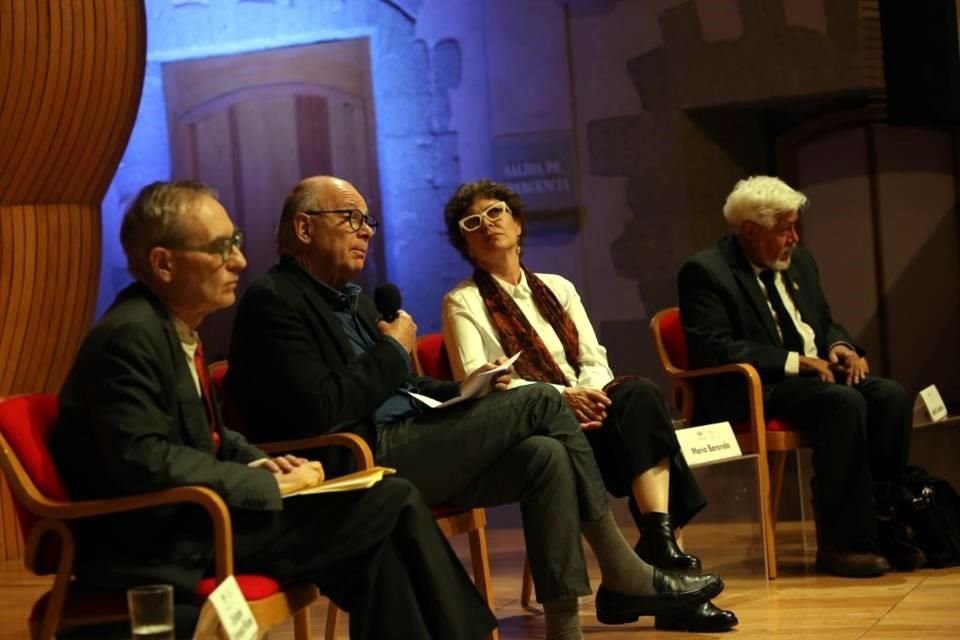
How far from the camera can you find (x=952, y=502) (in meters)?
5.13

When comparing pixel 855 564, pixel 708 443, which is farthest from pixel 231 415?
pixel 855 564

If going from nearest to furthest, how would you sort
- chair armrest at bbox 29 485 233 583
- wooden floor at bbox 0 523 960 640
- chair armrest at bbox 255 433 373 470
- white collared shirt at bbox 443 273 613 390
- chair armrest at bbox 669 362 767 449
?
1. chair armrest at bbox 29 485 233 583
2. chair armrest at bbox 255 433 373 470
3. wooden floor at bbox 0 523 960 640
4. white collared shirt at bbox 443 273 613 390
5. chair armrest at bbox 669 362 767 449

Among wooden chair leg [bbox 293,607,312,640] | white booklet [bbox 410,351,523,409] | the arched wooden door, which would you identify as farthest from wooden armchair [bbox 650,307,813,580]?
the arched wooden door

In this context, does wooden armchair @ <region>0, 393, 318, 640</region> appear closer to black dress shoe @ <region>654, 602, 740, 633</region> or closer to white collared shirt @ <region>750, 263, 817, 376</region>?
black dress shoe @ <region>654, 602, 740, 633</region>

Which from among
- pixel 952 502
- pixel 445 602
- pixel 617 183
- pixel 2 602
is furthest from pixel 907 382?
pixel 445 602

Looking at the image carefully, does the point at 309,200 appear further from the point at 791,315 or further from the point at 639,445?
the point at 791,315

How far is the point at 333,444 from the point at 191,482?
0.80 meters

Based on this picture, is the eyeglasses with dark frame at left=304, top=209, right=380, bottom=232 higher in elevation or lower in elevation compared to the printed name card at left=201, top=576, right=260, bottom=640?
higher

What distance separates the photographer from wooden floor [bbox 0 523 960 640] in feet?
13.4

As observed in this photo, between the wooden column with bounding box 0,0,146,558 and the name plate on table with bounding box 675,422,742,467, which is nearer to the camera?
the name plate on table with bounding box 675,422,742,467

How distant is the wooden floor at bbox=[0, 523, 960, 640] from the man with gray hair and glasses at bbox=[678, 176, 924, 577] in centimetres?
17

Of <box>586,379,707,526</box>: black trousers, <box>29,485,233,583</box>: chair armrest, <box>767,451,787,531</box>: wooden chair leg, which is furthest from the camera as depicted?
<box>767,451,787,531</box>: wooden chair leg

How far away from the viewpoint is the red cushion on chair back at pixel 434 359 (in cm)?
457

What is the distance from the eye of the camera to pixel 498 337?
4.50 metres
